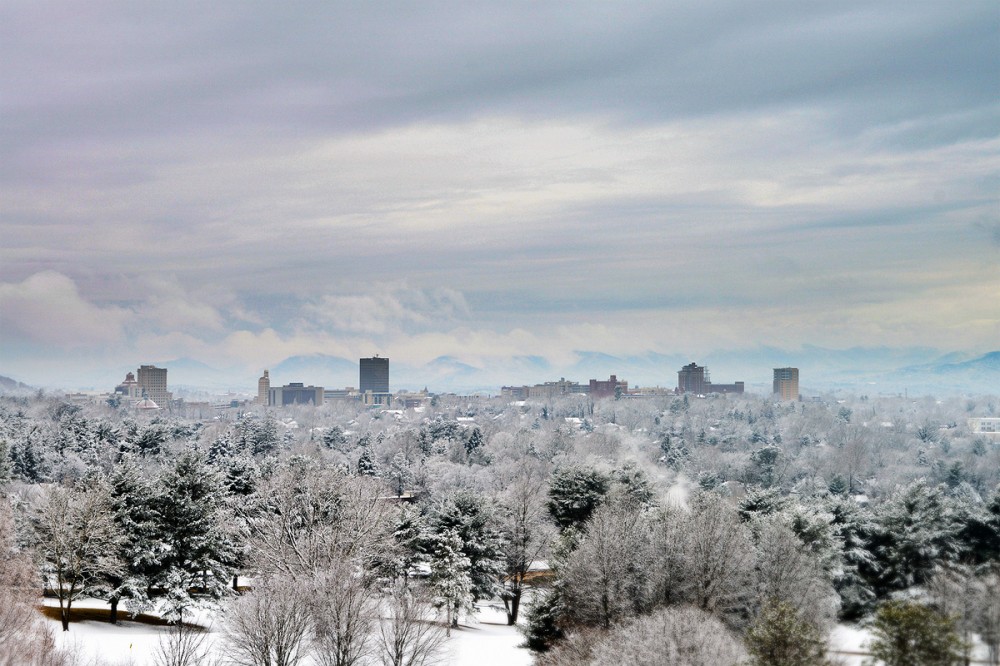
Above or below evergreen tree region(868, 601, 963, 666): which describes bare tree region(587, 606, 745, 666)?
below

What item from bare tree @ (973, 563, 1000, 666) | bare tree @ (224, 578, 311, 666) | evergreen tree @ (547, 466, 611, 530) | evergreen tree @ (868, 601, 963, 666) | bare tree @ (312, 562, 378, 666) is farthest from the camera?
evergreen tree @ (547, 466, 611, 530)

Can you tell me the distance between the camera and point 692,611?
88.0ft

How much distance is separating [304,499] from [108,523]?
301 inches

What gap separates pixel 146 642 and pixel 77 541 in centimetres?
458

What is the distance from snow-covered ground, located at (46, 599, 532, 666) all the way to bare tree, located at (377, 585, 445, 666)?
147cm

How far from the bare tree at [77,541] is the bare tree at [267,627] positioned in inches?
346

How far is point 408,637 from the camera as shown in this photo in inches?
1136

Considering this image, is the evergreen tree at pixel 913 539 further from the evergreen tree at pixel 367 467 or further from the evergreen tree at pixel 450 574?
the evergreen tree at pixel 367 467

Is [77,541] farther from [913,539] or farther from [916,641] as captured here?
[913,539]

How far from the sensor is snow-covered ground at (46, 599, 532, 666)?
98.9 ft

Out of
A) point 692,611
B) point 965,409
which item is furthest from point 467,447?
point 965,409

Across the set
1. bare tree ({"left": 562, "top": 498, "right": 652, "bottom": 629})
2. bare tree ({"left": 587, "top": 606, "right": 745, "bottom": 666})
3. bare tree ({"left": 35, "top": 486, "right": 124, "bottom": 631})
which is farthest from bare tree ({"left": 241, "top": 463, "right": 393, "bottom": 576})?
bare tree ({"left": 587, "top": 606, "right": 745, "bottom": 666})

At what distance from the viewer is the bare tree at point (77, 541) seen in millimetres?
34406

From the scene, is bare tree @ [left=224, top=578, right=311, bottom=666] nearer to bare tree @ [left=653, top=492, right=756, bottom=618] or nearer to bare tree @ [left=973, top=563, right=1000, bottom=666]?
bare tree @ [left=653, top=492, right=756, bottom=618]
